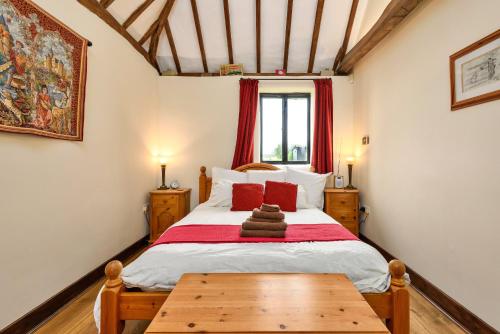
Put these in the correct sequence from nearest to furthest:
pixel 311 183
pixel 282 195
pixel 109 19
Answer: pixel 109 19, pixel 282 195, pixel 311 183

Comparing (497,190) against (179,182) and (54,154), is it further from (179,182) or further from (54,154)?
(179,182)

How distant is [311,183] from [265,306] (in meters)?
2.19

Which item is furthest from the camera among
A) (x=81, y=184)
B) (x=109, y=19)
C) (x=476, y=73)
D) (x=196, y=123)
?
(x=196, y=123)

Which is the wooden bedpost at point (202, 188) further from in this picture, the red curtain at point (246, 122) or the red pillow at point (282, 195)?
→ the red pillow at point (282, 195)

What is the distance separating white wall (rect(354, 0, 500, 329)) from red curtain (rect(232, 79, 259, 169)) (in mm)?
1614

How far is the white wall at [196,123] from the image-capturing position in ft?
12.8

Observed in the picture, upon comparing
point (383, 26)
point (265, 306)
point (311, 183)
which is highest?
point (383, 26)

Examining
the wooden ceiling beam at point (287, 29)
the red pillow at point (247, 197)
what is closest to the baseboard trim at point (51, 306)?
the red pillow at point (247, 197)

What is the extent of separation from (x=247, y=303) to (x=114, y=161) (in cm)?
225

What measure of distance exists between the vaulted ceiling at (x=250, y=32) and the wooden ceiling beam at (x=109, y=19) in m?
0.01

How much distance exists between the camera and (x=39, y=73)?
5.88 feet

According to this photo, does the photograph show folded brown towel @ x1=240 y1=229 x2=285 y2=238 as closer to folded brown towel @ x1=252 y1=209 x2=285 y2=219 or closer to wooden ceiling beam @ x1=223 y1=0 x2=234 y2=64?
folded brown towel @ x1=252 y1=209 x2=285 y2=219

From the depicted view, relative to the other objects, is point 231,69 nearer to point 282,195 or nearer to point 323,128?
point 323,128

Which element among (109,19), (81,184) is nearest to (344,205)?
(81,184)
